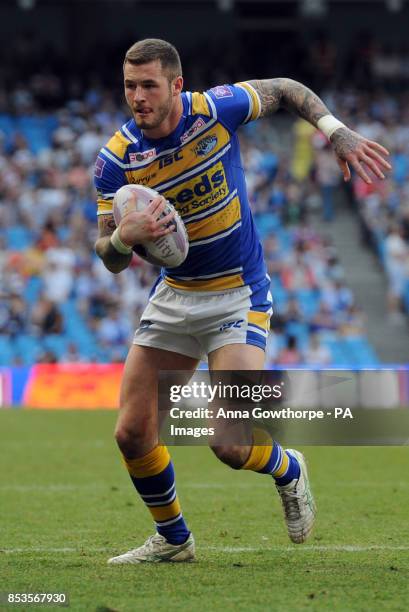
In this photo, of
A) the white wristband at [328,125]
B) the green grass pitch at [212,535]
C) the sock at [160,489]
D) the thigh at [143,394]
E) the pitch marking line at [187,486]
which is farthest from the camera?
the pitch marking line at [187,486]

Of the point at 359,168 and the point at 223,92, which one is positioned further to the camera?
the point at 223,92

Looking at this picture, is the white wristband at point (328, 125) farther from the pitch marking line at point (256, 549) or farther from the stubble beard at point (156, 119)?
the pitch marking line at point (256, 549)

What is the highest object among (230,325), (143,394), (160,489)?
(230,325)

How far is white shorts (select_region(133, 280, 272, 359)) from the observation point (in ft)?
22.3

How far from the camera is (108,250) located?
6.48 meters

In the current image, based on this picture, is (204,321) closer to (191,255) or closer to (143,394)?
(191,255)

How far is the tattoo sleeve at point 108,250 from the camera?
648 cm

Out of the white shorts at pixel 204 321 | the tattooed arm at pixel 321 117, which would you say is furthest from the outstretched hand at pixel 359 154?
the white shorts at pixel 204 321

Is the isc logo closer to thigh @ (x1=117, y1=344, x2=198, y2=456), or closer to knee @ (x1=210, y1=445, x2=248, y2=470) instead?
thigh @ (x1=117, y1=344, x2=198, y2=456)

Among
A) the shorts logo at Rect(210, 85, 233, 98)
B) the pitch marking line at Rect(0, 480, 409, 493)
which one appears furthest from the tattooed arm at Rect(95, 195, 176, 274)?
the pitch marking line at Rect(0, 480, 409, 493)

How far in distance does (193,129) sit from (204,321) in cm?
→ 98

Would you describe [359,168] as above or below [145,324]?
above

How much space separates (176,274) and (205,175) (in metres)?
0.56

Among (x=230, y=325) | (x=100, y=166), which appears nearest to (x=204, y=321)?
(x=230, y=325)
